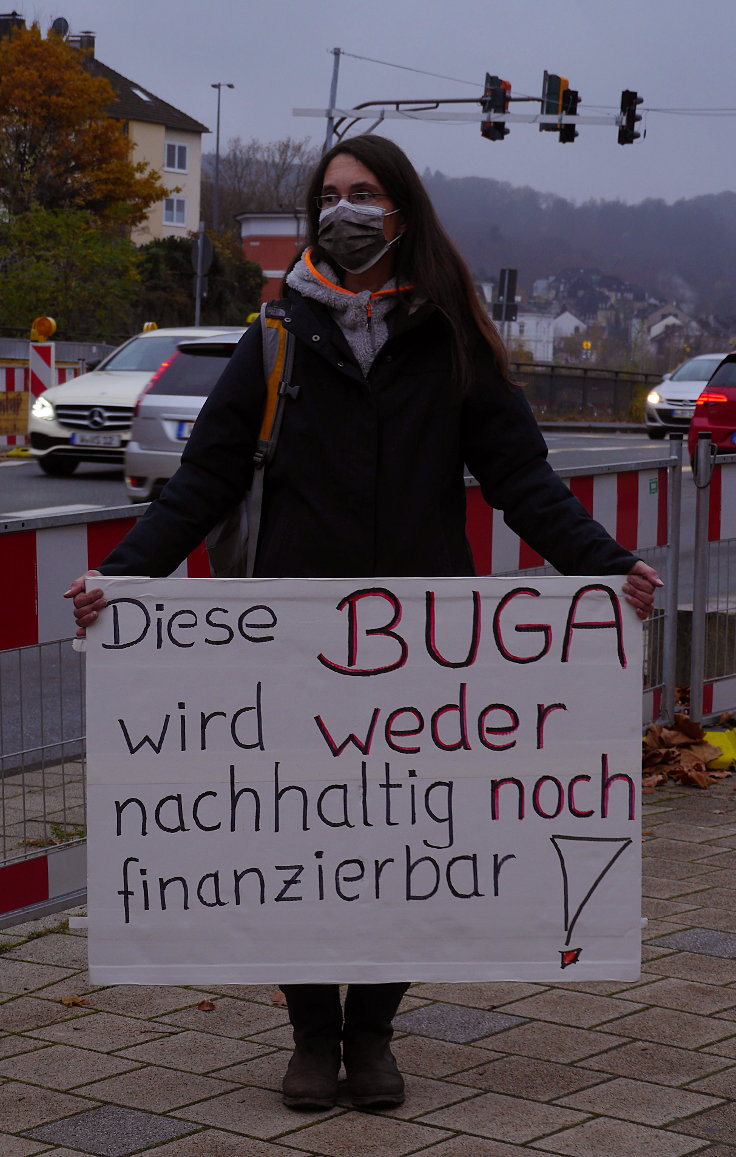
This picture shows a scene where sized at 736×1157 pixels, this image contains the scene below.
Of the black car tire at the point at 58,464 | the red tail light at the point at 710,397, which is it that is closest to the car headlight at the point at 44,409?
the black car tire at the point at 58,464

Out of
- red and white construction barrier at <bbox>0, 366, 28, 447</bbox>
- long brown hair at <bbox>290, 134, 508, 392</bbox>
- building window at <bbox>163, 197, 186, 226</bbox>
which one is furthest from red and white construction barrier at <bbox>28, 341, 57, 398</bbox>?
building window at <bbox>163, 197, 186, 226</bbox>

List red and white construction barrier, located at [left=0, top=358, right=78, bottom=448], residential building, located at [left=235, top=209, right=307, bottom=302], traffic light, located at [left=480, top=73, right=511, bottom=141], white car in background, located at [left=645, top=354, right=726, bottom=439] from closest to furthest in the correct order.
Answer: red and white construction barrier, located at [left=0, top=358, right=78, bottom=448] < white car in background, located at [left=645, top=354, right=726, bottom=439] < traffic light, located at [left=480, top=73, right=511, bottom=141] < residential building, located at [left=235, top=209, right=307, bottom=302]

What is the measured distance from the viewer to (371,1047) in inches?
138

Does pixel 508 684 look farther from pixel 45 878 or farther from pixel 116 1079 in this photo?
pixel 45 878

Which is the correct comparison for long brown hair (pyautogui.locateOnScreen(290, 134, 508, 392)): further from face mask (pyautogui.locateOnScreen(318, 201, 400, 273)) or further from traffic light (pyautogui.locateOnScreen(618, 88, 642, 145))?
traffic light (pyautogui.locateOnScreen(618, 88, 642, 145))

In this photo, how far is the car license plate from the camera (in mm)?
18375

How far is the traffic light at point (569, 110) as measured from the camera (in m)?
30.8

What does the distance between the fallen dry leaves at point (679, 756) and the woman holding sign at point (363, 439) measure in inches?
121

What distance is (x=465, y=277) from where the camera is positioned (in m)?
3.52

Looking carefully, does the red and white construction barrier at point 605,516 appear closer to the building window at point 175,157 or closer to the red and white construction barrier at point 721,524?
the red and white construction barrier at point 721,524

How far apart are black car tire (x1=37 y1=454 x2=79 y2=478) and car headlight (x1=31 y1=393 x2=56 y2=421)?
460 millimetres

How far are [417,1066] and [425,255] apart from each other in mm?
1789

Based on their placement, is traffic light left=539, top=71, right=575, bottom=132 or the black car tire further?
traffic light left=539, top=71, right=575, bottom=132

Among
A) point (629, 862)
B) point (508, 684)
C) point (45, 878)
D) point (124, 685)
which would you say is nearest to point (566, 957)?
point (629, 862)
